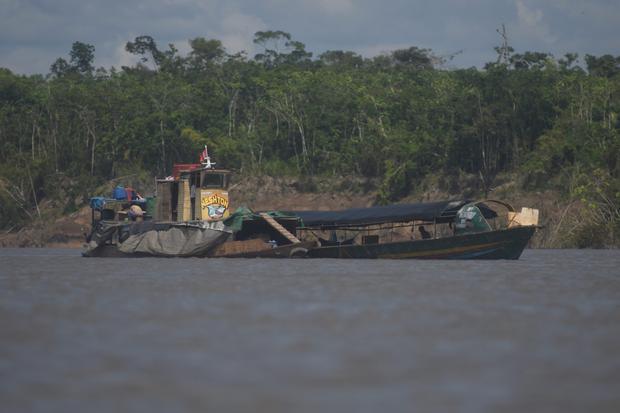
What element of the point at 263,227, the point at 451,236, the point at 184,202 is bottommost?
the point at 451,236

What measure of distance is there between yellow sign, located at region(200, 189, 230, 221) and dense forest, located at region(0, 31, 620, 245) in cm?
2475

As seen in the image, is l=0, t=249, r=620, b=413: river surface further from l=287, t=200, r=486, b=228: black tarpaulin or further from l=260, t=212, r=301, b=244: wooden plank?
l=260, t=212, r=301, b=244: wooden plank

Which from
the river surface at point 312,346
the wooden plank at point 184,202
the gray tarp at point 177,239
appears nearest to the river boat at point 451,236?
the gray tarp at point 177,239

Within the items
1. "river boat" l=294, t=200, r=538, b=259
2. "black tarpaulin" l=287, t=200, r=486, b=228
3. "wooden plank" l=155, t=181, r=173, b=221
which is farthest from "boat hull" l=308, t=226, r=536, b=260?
"wooden plank" l=155, t=181, r=173, b=221

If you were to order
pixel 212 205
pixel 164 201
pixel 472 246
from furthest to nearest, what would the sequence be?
pixel 164 201 → pixel 212 205 → pixel 472 246

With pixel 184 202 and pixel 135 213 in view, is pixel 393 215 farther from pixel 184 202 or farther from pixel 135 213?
pixel 135 213

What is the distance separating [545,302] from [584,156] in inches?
1789

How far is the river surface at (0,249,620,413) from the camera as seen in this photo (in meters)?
10.6

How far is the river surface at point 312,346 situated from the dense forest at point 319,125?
40752 millimetres

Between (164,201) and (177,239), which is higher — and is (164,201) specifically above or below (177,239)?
above

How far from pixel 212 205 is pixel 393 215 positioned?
8.53 meters

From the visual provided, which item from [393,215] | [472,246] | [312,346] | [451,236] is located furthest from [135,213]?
[312,346]

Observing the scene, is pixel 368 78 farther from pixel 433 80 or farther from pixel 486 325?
pixel 486 325

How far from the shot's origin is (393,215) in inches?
1547
